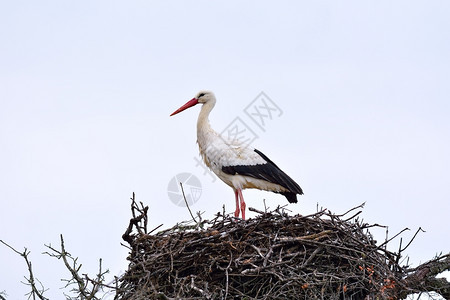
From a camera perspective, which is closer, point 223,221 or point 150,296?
point 150,296

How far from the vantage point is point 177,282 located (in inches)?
236

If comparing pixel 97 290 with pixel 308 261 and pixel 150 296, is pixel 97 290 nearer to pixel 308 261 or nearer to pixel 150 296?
pixel 150 296

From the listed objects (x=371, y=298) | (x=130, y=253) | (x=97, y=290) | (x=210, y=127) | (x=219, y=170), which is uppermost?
(x=210, y=127)

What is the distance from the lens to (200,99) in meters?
9.52

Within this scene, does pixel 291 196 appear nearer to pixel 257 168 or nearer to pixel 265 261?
pixel 257 168

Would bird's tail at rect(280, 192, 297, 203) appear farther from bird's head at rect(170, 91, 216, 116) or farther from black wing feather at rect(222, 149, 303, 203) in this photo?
bird's head at rect(170, 91, 216, 116)

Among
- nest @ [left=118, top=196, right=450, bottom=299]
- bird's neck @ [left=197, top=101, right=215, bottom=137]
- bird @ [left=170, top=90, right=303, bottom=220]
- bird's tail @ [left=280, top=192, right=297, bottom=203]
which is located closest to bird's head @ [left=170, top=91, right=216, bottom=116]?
bird's neck @ [left=197, top=101, right=215, bottom=137]

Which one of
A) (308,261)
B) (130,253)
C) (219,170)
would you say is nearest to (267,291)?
(308,261)

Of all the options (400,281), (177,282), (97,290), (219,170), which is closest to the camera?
(97,290)

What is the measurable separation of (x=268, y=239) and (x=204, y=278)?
2.21 ft

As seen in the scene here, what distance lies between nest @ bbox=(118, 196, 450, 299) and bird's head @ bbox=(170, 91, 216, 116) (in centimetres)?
307

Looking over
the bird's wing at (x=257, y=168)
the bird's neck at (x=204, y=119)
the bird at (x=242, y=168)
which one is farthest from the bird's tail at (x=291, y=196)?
the bird's neck at (x=204, y=119)

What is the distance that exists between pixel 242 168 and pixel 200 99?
1373 mm

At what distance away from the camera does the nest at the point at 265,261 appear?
6.00 metres
